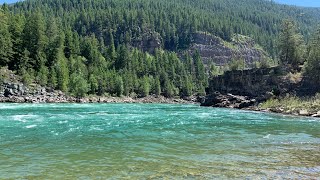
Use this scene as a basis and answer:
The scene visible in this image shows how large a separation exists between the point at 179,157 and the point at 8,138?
1398 centimetres

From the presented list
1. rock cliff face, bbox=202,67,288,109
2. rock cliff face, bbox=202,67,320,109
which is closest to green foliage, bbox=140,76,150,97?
rock cliff face, bbox=202,67,320,109

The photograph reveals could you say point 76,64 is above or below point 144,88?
above

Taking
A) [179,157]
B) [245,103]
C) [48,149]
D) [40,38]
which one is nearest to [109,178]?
[179,157]

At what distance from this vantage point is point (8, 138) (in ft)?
86.7

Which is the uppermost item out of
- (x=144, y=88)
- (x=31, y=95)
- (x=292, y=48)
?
(x=292, y=48)

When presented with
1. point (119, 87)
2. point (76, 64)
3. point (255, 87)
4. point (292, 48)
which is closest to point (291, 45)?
point (292, 48)

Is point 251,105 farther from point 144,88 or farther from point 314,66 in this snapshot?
point 144,88

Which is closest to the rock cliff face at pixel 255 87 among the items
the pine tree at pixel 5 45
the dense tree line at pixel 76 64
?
the dense tree line at pixel 76 64

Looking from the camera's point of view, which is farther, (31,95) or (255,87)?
(255,87)

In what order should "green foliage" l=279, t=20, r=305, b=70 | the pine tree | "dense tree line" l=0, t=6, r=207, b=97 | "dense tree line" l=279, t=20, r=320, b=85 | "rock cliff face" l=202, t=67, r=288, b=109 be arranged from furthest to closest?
"dense tree line" l=0, t=6, r=207, b=97 → "green foliage" l=279, t=20, r=305, b=70 → "dense tree line" l=279, t=20, r=320, b=85 → the pine tree → "rock cliff face" l=202, t=67, r=288, b=109

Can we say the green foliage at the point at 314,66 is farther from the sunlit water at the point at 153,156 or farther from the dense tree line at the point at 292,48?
the sunlit water at the point at 153,156

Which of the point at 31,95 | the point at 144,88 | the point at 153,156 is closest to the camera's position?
the point at 153,156

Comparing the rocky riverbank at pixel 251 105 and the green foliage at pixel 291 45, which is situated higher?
the green foliage at pixel 291 45

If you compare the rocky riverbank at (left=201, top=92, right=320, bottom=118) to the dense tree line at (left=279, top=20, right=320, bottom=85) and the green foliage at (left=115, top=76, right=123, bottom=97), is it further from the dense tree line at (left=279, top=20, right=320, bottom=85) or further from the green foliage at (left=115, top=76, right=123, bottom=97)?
the green foliage at (left=115, top=76, right=123, bottom=97)
